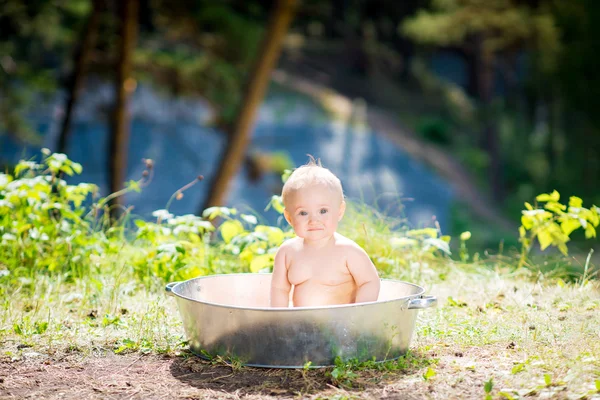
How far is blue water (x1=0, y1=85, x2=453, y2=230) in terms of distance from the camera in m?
14.0

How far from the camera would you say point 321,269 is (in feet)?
8.52

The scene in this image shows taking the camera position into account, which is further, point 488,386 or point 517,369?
point 517,369

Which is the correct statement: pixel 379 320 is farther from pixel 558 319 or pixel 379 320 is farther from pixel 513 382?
pixel 558 319

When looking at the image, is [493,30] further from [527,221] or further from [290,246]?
[290,246]

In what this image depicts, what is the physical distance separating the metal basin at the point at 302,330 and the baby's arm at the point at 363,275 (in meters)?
0.18

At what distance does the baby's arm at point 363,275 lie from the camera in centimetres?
256

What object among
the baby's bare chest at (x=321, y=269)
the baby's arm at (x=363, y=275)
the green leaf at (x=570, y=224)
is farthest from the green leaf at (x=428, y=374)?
the green leaf at (x=570, y=224)

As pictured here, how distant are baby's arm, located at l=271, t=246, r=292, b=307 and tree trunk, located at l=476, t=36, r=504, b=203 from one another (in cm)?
1666

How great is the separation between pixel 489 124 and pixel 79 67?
1220 cm

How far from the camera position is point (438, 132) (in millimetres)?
19922

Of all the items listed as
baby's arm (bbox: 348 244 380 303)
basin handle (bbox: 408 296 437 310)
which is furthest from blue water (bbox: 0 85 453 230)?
basin handle (bbox: 408 296 437 310)

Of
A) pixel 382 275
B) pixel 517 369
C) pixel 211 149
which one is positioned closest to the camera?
pixel 517 369

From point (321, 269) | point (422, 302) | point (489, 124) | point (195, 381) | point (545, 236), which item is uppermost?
point (489, 124)

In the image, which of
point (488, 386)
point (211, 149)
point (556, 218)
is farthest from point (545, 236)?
point (211, 149)
